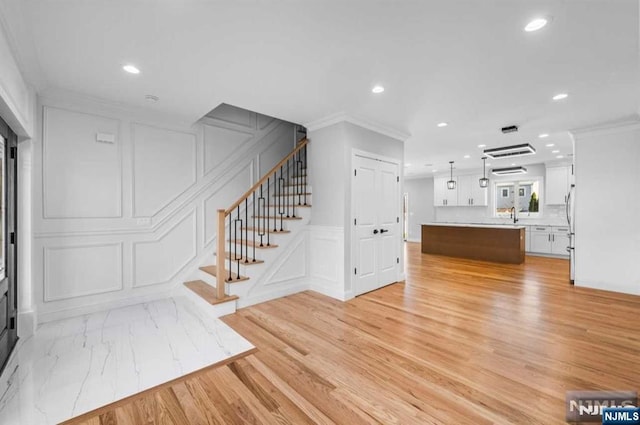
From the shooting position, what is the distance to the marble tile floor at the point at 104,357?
1883mm

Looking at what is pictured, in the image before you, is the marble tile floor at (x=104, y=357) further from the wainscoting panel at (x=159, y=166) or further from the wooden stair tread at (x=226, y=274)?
the wainscoting panel at (x=159, y=166)

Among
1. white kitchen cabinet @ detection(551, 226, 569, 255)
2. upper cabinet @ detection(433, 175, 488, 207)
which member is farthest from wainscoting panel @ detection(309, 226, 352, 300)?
upper cabinet @ detection(433, 175, 488, 207)

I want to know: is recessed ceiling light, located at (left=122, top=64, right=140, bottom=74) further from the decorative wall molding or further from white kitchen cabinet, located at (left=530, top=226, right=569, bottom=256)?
white kitchen cabinet, located at (left=530, top=226, right=569, bottom=256)

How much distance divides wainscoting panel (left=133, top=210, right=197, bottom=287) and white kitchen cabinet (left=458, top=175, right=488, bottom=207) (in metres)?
8.48

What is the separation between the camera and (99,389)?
6.63 ft

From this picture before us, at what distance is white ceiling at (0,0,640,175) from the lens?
1932mm

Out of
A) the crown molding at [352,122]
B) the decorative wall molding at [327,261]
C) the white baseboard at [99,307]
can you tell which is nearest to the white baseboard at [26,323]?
the white baseboard at [99,307]

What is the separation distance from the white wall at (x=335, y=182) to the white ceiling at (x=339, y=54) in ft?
1.36

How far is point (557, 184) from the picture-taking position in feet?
25.1

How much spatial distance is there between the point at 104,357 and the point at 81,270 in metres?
1.52

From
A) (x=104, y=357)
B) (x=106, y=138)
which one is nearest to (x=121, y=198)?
(x=106, y=138)

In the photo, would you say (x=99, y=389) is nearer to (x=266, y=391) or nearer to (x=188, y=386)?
(x=188, y=386)

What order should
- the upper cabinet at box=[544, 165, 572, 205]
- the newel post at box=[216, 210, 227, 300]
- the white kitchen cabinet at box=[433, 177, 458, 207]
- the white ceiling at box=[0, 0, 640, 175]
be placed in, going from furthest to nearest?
the white kitchen cabinet at box=[433, 177, 458, 207] → the upper cabinet at box=[544, 165, 572, 205] → the newel post at box=[216, 210, 227, 300] → the white ceiling at box=[0, 0, 640, 175]

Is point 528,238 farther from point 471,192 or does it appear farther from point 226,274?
point 226,274
